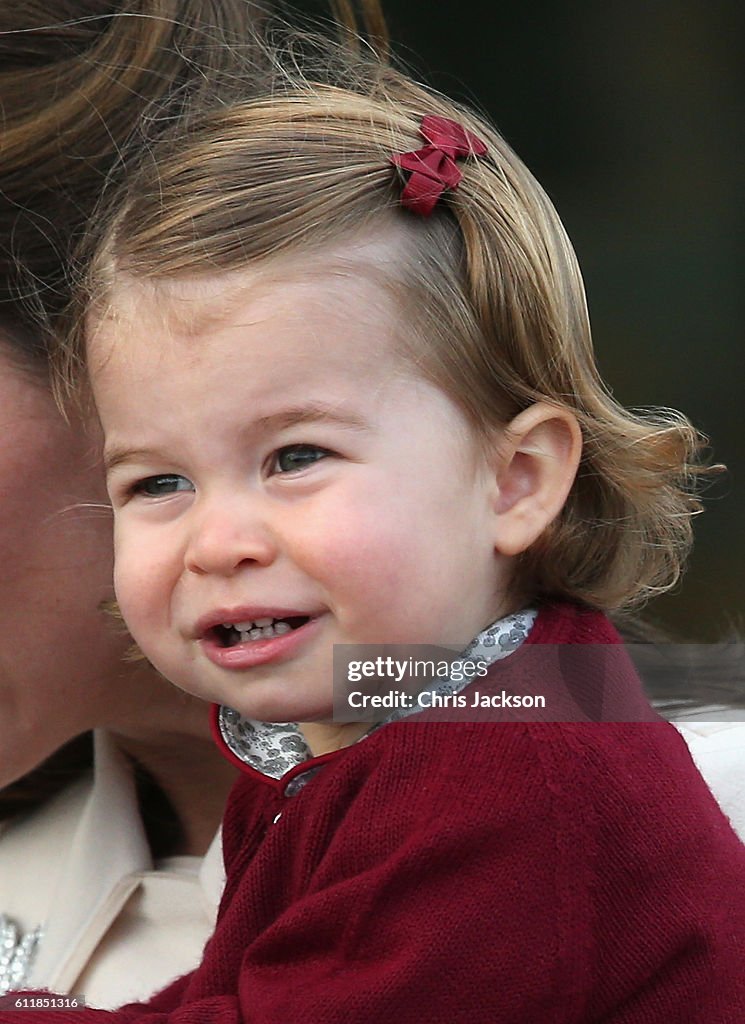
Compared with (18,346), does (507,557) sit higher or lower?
lower

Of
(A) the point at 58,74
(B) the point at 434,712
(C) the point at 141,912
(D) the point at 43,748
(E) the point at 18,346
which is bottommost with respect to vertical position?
(C) the point at 141,912

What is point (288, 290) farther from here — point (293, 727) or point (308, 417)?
point (293, 727)

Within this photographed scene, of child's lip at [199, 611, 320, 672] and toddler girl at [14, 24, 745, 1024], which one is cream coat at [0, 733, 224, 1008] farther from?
child's lip at [199, 611, 320, 672]

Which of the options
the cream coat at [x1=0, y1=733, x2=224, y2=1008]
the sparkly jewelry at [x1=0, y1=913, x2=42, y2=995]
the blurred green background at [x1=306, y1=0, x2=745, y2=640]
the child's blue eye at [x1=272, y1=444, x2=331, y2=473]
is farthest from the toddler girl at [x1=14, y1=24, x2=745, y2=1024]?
the blurred green background at [x1=306, y1=0, x2=745, y2=640]

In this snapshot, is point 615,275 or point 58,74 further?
point 615,275

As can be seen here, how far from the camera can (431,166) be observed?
1250 millimetres

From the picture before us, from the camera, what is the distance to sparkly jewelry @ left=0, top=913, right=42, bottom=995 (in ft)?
5.75

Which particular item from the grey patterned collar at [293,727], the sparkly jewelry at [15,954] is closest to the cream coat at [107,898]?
the sparkly jewelry at [15,954]

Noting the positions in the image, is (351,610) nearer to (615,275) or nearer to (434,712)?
(434,712)

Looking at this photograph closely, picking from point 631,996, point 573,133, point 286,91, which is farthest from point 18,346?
point 573,133

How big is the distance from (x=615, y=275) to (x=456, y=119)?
2.38 metres

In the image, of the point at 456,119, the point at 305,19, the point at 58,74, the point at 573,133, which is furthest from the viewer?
the point at 573,133

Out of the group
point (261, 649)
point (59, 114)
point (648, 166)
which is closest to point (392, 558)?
point (261, 649)

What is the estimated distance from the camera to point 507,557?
1.27 metres
